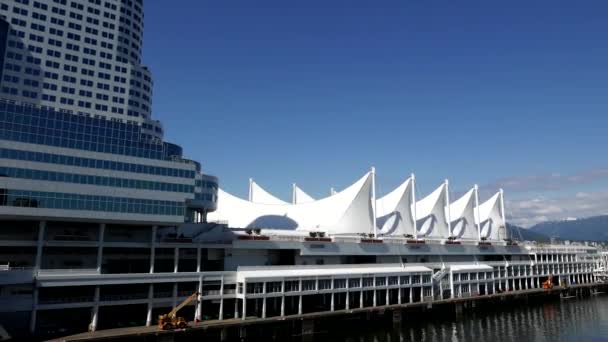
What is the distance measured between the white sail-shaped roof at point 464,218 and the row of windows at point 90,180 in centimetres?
7199

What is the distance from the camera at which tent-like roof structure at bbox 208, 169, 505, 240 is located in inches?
2950

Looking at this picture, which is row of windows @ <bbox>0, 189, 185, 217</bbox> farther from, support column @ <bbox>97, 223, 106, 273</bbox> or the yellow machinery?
the yellow machinery

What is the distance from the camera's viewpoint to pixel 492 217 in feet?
377

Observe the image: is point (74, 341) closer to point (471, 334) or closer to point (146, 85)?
point (471, 334)

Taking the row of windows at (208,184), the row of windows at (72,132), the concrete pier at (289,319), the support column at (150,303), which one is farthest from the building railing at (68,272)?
the row of windows at (208,184)

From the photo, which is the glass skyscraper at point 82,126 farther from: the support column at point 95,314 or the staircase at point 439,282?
the staircase at point 439,282

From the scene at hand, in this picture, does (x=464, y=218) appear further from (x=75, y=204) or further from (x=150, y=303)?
(x=75, y=204)

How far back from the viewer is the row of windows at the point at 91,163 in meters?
40.8

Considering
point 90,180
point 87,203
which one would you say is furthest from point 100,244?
point 90,180

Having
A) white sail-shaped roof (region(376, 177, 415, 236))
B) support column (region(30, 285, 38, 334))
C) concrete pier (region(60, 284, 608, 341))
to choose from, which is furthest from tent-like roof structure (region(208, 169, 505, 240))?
support column (region(30, 285, 38, 334))

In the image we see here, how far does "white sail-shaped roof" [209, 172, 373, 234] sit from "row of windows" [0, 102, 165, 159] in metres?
33.2

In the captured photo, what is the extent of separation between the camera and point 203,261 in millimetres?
53594

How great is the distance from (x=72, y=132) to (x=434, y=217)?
72.0 meters

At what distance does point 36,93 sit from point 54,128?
29.0 meters
